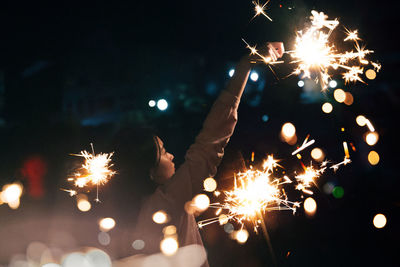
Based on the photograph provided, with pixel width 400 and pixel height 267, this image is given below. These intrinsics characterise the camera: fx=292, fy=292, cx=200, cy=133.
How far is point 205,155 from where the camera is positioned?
1842 millimetres

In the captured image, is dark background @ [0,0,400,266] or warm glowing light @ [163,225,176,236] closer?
warm glowing light @ [163,225,176,236]

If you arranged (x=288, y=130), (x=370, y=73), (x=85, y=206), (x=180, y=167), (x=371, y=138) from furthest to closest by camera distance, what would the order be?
(x=288, y=130) → (x=371, y=138) → (x=370, y=73) → (x=85, y=206) → (x=180, y=167)

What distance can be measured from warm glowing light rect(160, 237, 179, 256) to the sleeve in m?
0.22

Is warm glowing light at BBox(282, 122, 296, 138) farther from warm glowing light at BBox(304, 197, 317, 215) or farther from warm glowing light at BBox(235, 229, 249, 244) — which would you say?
warm glowing light at BBox(235, 229, 249, 244)

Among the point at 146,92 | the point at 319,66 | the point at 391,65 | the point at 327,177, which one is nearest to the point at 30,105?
the point at 146,92

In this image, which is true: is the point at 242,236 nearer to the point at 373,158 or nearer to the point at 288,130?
A: the point at 288,130

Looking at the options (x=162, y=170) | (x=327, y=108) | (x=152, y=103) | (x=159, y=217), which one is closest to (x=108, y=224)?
(x=159, y=217)

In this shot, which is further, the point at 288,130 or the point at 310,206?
the point at 288,130

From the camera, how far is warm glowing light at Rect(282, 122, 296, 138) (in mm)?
6330

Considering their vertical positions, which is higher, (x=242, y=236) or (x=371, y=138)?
(x=371, y=138)

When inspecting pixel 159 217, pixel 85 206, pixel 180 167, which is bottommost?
pixel 159 217

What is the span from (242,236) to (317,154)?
9.21 ft

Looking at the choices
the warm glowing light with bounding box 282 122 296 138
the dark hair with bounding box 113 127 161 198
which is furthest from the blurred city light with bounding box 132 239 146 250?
the warm glowing light with bounding box 282 122 296 138

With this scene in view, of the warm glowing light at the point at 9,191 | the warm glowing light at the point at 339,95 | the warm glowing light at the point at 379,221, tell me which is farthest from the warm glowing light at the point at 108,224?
the warm glowing light at the point at 379,221
